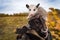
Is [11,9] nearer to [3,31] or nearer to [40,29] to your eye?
[3,31]

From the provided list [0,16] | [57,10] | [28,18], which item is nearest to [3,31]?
[0,16]

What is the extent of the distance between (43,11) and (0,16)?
4.21 feet

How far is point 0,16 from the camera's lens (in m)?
8.35

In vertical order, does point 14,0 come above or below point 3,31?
above

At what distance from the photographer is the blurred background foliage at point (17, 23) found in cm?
809

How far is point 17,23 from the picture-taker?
8.23 meters

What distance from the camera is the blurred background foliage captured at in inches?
319

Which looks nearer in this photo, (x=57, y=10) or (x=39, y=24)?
(x=39, y=24)

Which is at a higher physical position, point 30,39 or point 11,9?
point 11,9

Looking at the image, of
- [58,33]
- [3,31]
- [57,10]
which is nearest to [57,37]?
[58,33]

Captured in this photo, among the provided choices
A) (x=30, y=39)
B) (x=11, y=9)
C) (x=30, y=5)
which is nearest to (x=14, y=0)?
(x=11, y=9)

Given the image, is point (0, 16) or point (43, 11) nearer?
point (43, 11)

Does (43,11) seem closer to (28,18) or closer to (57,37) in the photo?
(28,18)

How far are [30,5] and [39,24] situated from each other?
1.80 feet
